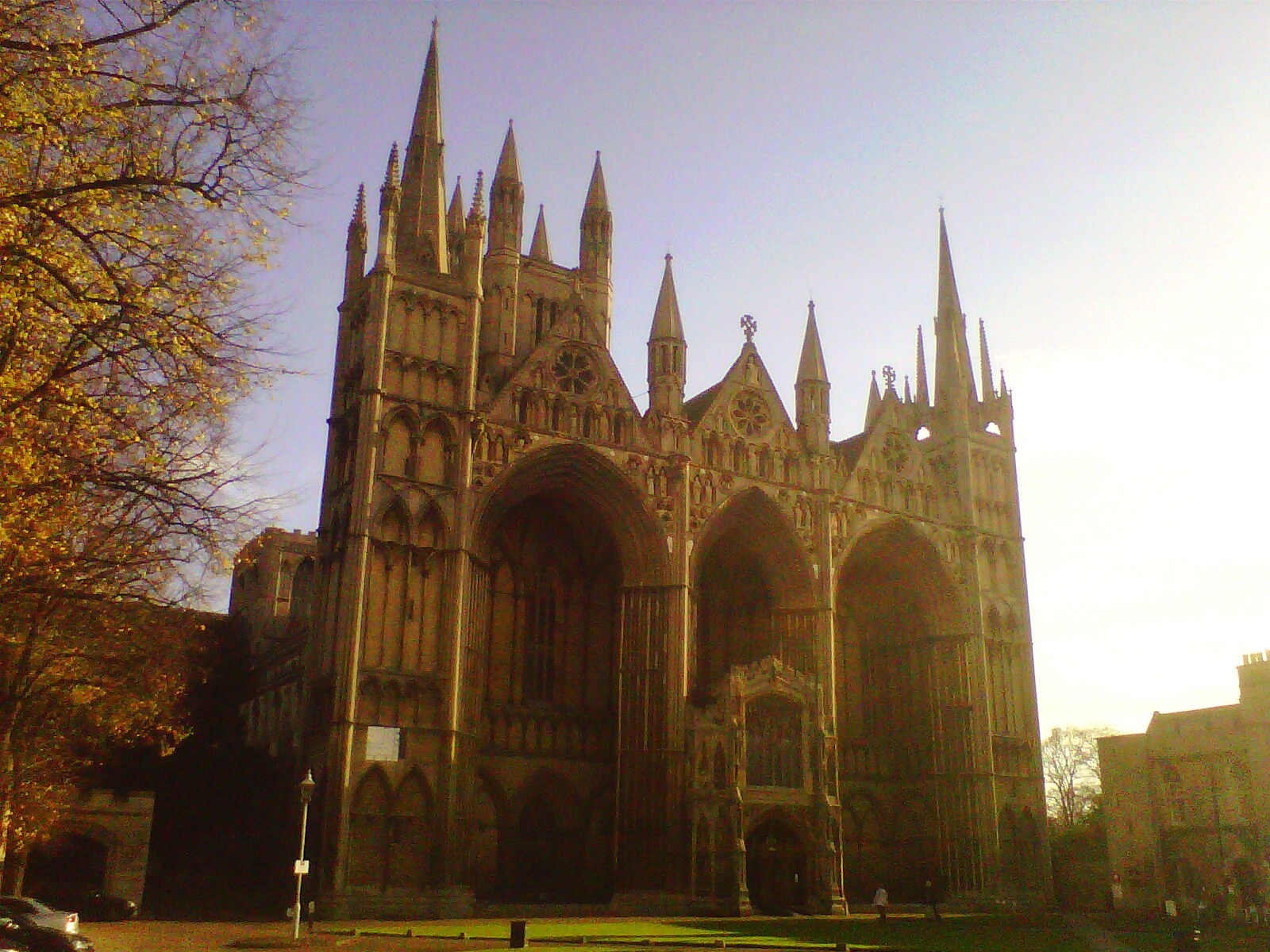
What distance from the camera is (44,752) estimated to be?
27.3 m

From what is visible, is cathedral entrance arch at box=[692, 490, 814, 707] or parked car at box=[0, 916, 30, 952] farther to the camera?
cathedral entrance arch at box=[692, 490, 814, 707]

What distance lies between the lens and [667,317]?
44625mm

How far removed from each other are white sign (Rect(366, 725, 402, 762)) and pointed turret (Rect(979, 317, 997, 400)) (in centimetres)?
3052

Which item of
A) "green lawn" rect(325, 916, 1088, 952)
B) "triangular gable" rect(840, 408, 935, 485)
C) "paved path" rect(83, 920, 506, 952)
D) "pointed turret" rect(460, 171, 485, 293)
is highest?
"pointed turret" rect(460, 171, 485, 293)

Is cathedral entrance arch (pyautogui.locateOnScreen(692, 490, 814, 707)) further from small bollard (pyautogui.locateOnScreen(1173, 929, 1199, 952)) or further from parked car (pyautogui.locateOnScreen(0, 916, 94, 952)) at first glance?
parked car (pyautogui.locateOnScreen(0, 916, 94, 952))

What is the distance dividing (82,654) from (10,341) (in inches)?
372

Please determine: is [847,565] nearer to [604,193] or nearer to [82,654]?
[604,193]

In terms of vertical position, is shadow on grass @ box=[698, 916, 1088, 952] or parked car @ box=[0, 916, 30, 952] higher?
parked car @ box=[0, 916, 30, 952]

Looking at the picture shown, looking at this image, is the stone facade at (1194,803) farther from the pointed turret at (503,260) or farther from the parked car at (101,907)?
the parked car at (101,907)

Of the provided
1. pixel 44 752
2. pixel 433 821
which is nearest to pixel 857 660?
pixel 433 821

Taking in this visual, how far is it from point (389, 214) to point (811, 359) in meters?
17.8

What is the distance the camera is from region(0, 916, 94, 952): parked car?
2069cm

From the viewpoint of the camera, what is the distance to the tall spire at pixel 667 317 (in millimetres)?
44375

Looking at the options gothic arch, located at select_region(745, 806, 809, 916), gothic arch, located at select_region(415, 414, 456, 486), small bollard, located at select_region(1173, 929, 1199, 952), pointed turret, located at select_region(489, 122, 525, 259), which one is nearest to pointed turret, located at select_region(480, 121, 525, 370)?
pointed turret, located at select_region(489, 122, 525, 259)
